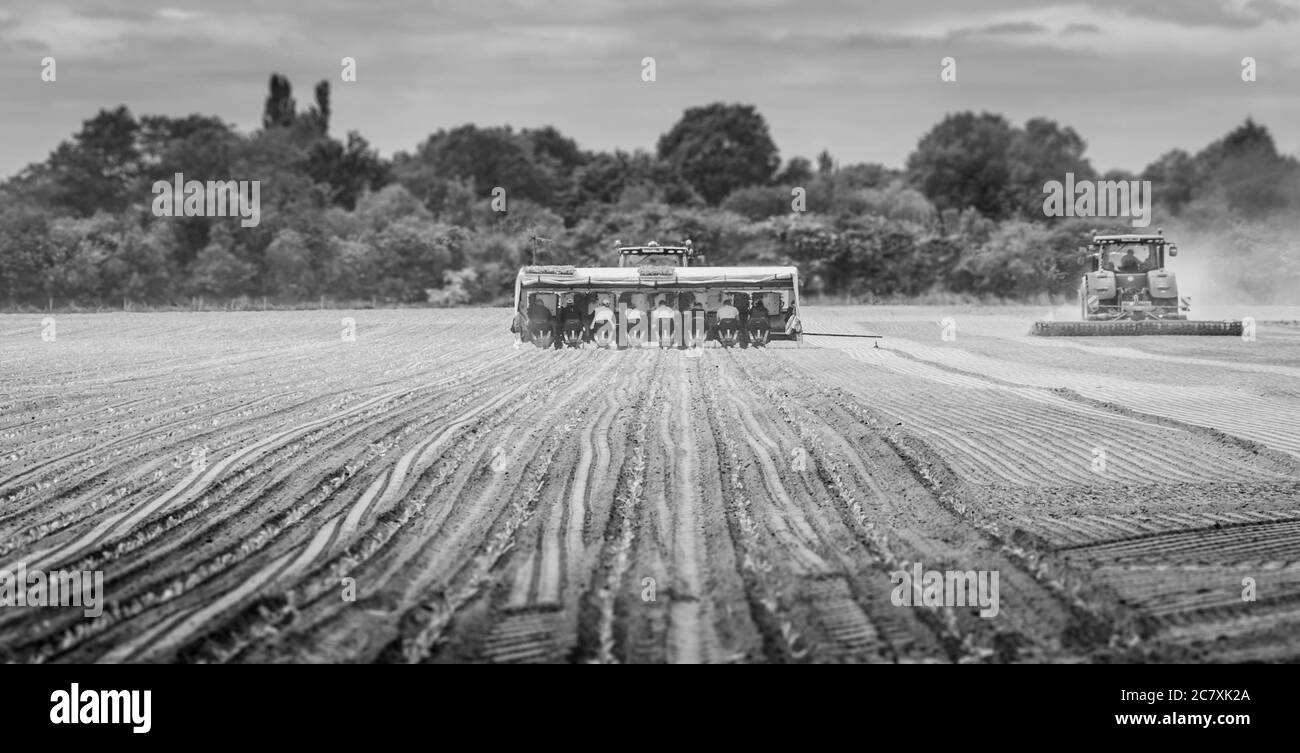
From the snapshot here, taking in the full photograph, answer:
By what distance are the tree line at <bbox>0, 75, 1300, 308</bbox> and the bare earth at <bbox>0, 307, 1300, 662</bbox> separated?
28.9 metres

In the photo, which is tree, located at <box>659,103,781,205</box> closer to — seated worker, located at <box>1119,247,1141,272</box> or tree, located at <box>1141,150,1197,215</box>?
tree, located at <box>1141,150,1197,215</box>

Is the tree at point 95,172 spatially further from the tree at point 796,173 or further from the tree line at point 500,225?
the tree at point 796,173

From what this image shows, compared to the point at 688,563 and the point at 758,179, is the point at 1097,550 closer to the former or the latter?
the point at 688,563

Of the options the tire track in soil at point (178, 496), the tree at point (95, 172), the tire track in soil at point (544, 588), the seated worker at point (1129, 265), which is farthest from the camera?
the tree at point (95, 172)

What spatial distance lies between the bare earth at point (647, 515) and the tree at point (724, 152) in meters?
78.4

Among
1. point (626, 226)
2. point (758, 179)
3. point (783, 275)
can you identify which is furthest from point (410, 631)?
point (758, 179)

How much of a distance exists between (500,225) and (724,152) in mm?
32858

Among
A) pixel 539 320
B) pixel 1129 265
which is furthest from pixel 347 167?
pixel 539 320

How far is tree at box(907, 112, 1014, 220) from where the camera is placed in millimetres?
88125

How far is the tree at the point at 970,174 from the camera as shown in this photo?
8812 centimetres
